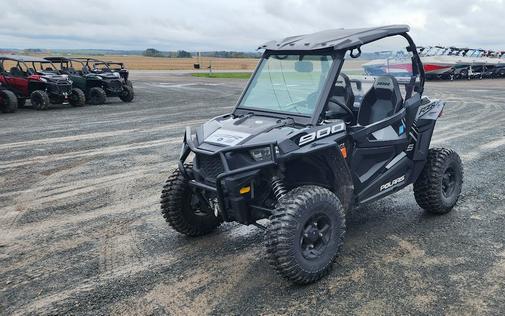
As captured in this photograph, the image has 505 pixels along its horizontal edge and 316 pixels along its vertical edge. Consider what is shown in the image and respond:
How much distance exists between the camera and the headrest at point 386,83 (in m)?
4.54

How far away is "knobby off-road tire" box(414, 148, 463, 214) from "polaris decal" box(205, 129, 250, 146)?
224cm

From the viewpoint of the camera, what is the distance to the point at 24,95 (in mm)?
15234

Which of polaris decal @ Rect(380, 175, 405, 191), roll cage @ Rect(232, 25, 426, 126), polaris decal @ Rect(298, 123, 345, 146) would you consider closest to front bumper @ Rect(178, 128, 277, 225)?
polaris decal @ Rect(298, 123, 345, 146)

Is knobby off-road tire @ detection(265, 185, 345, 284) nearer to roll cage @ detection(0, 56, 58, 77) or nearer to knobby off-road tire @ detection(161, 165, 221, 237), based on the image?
knobby off-road tire @ detection(161, 165, 221, 237)

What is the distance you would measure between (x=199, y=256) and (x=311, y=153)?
1.41m

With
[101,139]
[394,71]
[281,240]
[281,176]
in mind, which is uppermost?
[394,71]

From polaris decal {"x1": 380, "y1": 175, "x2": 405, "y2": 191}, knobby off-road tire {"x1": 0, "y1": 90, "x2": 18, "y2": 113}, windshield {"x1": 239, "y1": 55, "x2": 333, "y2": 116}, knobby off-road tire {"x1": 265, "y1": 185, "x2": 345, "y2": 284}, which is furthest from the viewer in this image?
knobby off-road tire {"x1": 0, "y1": 90, "x2": 18, "y2": 113}

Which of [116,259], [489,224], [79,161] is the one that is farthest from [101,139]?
[489,224]

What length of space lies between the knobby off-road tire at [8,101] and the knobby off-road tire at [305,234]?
13297 mm

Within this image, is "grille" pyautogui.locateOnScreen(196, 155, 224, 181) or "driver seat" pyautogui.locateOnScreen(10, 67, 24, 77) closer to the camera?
"grille" pyautogui.locateOnScreen(196, 155, 224, 181)

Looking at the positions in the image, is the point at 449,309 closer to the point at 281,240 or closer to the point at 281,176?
the point at 281,240

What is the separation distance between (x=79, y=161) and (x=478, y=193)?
20.3ft

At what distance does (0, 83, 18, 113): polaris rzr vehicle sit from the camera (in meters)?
14.1

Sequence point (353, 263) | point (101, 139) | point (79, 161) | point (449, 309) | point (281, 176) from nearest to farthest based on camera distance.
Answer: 1. point (449, 309)
2. point (281, 176)
3. point (353, 263)
4. point (79, 161)
5. point (101, 139)
